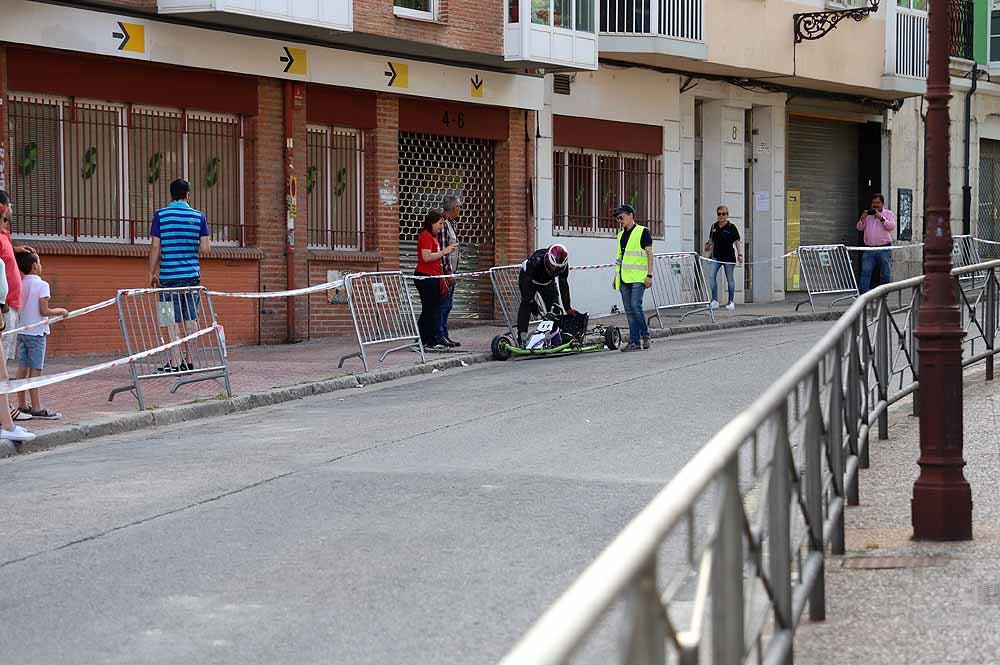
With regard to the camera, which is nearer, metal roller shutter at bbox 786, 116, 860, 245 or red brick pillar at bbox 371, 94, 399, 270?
red brick pillar at bbox 371, 94, 399, 270

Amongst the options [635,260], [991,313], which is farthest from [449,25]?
[991,313]

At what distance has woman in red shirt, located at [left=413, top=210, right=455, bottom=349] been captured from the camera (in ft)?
61.2

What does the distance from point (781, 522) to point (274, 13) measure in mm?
16145

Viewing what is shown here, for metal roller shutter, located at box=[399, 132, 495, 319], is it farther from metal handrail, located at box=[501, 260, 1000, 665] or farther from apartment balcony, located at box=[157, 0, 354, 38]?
metal handrail, located at box=[501, 260, 1000, 665]

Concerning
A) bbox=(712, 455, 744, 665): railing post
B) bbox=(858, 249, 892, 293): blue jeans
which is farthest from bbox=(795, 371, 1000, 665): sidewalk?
bbox=(858, 249, 892, 293): blue jeans

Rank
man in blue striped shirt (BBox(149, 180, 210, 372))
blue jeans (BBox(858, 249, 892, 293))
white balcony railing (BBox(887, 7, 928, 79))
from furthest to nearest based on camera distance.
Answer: white balcony railing (BBox(887, 7, 928, 79)), blue jeans (BBox(858, 249, 892, 293)), man in blue striped shirt (BBox(149, 180, 210, 372))

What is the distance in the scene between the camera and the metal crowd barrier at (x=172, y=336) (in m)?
14.1

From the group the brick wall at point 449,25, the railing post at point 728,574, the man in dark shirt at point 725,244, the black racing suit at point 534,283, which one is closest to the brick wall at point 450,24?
the brick wall at point 449,25

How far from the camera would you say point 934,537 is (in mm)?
7379

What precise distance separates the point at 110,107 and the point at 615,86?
10.1m

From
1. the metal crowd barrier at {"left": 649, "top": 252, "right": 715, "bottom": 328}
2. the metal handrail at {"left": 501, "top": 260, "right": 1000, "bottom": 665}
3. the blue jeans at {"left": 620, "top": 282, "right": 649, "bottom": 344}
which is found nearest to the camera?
the metal handrail at {"left": 501, "top": 260, "right": 1000, "bottom": 665}

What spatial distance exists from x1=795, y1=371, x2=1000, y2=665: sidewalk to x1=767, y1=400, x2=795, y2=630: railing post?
2.71 feet

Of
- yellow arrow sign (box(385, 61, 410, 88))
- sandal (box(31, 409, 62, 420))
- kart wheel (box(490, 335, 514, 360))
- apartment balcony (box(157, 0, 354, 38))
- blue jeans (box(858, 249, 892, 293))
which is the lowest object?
sandal (box(31, 409, 62, 420))

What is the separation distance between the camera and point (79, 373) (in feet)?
42.4
